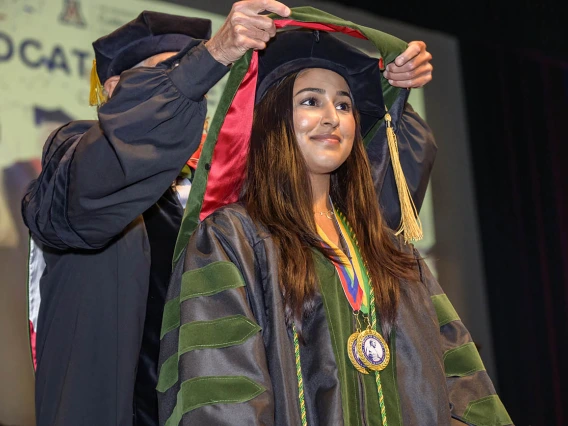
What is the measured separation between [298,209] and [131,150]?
0.52 metres

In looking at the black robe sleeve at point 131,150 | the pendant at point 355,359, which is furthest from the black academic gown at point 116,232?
the pendant at point 355,359

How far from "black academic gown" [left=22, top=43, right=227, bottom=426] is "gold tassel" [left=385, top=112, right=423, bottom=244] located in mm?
667

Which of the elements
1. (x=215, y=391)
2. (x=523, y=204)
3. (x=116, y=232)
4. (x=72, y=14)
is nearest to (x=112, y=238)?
(x=116, y=232)

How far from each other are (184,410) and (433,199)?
4.01 metres

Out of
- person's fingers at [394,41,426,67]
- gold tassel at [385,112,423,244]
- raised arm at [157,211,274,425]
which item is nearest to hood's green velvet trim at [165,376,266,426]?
raised arm at [157,211,274,425]

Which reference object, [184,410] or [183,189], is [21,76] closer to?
[183,189]

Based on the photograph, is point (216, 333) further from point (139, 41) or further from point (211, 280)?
point (139, 41)

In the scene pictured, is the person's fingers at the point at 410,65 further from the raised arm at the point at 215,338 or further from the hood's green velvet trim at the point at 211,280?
the hood's green velvet trim at the point at 211,280

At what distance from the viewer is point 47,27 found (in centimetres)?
414

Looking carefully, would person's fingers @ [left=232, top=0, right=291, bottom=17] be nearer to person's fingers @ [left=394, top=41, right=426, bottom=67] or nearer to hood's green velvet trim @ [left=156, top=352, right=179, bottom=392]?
person's fingers @ [left=394, top=41, right=426, bottom=67]

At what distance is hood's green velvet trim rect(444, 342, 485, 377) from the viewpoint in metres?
2.36

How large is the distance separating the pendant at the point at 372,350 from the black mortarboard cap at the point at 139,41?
1.28 metres

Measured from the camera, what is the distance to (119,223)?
218 centimetres

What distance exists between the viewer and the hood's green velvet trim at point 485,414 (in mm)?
2283
